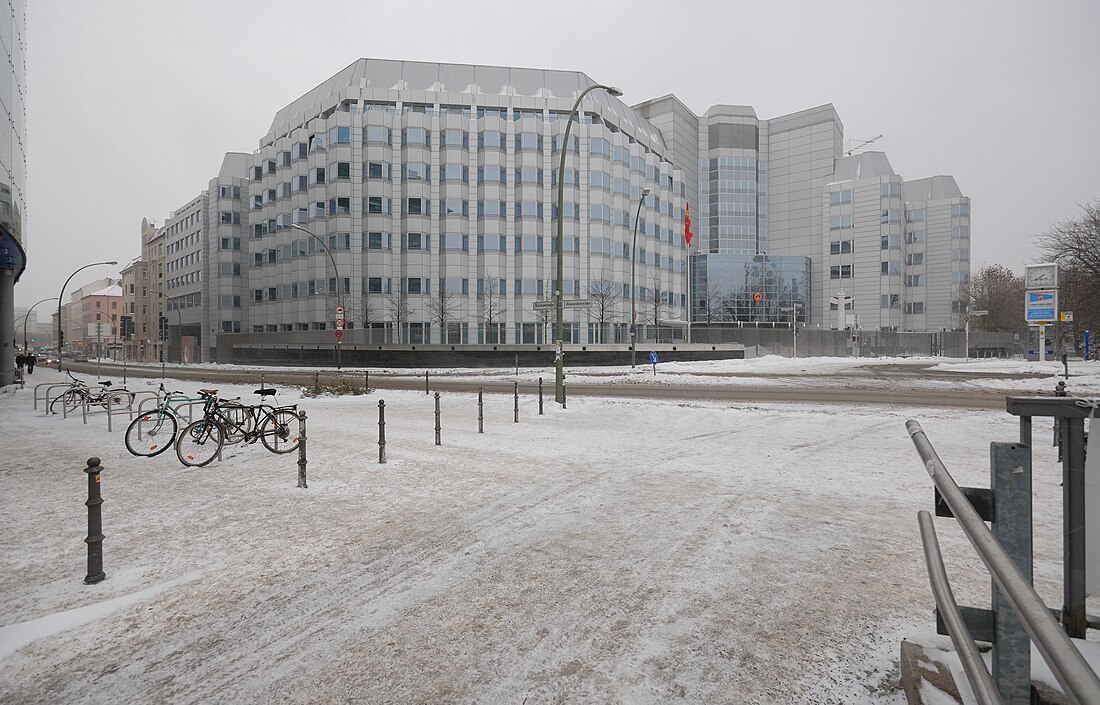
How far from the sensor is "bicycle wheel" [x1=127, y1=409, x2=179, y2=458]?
32.0 feet

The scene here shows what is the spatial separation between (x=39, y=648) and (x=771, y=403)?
668 inches

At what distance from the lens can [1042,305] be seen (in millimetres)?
29031

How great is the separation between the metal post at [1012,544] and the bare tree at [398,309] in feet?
167

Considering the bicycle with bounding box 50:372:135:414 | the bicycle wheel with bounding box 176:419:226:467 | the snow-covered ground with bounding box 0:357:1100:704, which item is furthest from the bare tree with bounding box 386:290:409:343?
the snow-covered ground with bounding box 0:357:1100:704

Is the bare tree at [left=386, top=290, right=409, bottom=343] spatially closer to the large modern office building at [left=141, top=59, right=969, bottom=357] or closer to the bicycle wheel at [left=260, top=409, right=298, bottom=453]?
the large modern office building at [left=141, top=59, right=969, bottom=357]

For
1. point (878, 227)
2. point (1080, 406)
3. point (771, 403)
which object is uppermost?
point (878, 227)

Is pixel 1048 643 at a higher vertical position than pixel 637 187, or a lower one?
lower

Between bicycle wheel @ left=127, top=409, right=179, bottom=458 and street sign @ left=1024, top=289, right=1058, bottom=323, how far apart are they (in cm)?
3722

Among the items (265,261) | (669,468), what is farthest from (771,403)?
(265,261)

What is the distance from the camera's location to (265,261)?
62.0 m

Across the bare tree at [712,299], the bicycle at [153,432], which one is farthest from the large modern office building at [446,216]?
the bicycle at [153,432]

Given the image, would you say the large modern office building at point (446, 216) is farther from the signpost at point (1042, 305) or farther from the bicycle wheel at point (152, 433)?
the bicycle wheel at point (152, 433)

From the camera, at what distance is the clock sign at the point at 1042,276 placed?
92.3ft

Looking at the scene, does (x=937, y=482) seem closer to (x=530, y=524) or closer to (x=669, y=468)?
(x=530, y=524)
